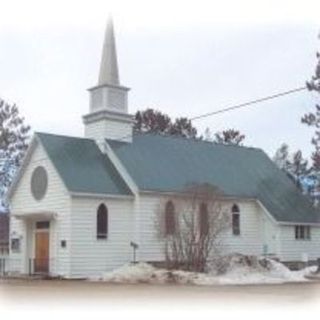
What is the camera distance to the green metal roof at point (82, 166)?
115 ft

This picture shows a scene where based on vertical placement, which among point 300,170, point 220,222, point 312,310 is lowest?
point 312,310

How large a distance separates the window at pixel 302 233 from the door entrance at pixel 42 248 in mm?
13446

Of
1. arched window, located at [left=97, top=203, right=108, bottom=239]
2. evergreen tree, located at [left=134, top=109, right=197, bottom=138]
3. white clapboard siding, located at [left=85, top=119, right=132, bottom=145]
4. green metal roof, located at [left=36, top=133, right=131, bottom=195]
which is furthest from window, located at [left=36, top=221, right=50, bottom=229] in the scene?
evergreen tree, located at [left=134, top=109, right=197, bottom=138]

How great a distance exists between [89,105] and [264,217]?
34.8 ft

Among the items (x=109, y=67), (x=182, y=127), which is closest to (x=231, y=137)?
(x=182, y=127)

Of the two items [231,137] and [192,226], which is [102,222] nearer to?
[192,226]

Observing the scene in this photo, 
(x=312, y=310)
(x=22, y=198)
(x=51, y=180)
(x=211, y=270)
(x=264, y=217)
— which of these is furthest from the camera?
(x=264, y=217)

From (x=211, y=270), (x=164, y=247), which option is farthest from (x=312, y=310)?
(x=164, y=247)

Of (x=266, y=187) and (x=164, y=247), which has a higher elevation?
(x=266, y=187)

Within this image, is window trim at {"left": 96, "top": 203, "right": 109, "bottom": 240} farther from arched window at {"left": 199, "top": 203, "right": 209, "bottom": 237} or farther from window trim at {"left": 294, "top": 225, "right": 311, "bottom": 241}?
window trim at {"left": 294, "top": 225, "right": 311, "bottom": 241}

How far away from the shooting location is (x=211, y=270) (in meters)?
33.2

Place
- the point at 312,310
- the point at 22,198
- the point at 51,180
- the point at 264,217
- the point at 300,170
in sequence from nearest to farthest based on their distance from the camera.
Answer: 1. the point at 312,310
2. the point at 51,180
3. the point at 22,198
4. the point at 264,217
5. the point at 300,170

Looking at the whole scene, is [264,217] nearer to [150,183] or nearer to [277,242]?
[277,242]

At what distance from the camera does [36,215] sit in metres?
36.7
